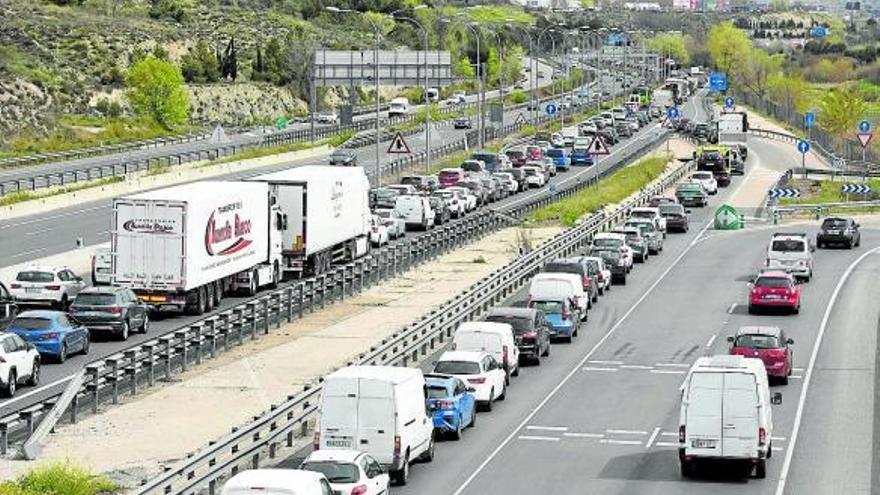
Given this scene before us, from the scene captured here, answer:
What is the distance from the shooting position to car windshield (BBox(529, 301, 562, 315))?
54.1m

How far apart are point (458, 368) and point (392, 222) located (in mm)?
39452

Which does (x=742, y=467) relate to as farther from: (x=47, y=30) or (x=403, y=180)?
(x=47, y=30)

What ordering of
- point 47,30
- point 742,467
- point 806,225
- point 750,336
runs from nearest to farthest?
point 742,467 < point 750,336 < point 806,225 < point 47,30

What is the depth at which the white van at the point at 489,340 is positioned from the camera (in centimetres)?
4569

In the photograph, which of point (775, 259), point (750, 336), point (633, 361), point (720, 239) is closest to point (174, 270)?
point (633, 361)

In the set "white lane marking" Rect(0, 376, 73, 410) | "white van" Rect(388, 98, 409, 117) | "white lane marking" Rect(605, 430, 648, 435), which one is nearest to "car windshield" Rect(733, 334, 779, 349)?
"white lane marking" Rect(605, 430, 648, 435)

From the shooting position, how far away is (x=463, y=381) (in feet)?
136

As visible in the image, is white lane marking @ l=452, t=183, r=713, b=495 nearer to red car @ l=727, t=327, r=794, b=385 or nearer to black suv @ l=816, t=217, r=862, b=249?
red car @ l=727, t=327, r=794, b=385

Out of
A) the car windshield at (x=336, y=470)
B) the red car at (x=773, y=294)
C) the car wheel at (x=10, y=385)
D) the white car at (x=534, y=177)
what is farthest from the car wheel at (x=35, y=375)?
the white car at (x=534, y=177)

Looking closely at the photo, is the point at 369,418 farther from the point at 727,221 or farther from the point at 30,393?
the point at 727,221

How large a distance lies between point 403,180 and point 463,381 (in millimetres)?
59956

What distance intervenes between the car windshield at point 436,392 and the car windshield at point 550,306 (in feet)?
49.4

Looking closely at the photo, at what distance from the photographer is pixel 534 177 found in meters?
113

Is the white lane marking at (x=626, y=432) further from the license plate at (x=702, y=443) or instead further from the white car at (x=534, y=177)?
the white car at (x=534, y=177)
